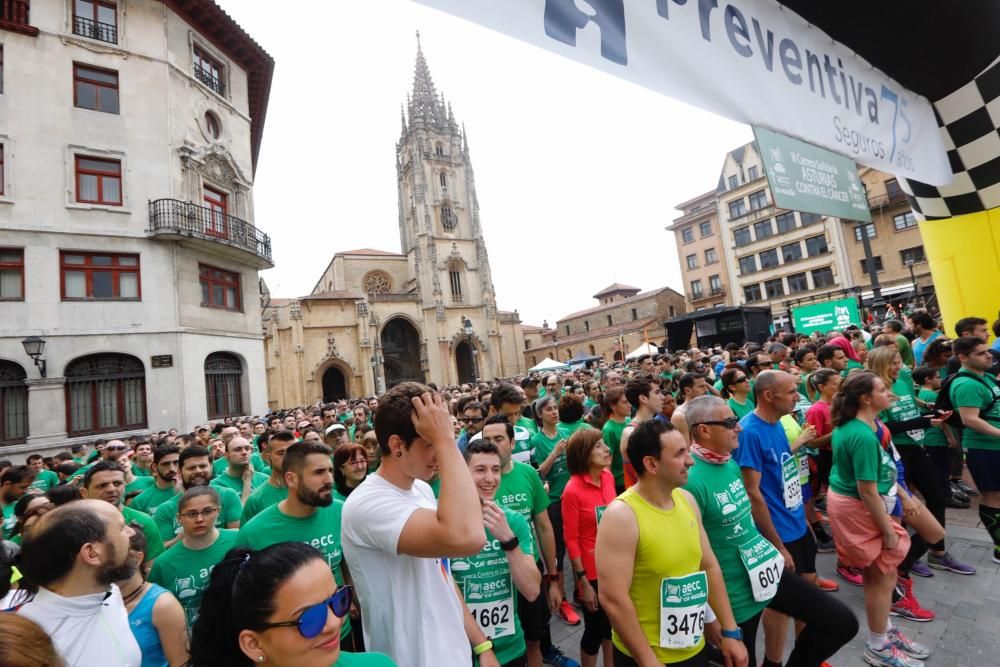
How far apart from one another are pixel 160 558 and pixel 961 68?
6.38 meters

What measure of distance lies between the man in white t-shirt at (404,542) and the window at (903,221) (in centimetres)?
3891

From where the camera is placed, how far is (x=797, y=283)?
35812 millimetres

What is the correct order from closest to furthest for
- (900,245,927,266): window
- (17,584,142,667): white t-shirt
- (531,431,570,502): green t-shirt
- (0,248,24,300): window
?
(17,584,142,667): white t-shirt
(531,431,570,502): green t-shirt
(0,248,24,300): window
(900,245,927,266): window

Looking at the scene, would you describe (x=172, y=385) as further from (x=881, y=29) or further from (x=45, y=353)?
(x=881, y=29)

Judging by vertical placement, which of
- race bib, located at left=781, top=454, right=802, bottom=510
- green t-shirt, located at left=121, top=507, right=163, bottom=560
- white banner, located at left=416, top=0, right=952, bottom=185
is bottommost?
race bib, located at left=781, top=454, right=802, bottom=510

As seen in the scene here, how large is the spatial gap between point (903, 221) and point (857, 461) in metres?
37.0

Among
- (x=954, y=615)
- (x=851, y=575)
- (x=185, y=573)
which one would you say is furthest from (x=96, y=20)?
(x=954, y=615)

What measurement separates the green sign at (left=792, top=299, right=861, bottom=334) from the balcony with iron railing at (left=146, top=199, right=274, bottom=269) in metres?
20.4

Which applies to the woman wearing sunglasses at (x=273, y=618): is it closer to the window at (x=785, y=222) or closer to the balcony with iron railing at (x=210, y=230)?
the balcony with iron railing at (x=210, y=230)

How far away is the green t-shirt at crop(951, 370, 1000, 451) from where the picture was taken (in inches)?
162

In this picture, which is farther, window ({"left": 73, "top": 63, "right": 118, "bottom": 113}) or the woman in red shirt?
window ({"left": 73, "top": 63, "right": 118, "bottom": 113})

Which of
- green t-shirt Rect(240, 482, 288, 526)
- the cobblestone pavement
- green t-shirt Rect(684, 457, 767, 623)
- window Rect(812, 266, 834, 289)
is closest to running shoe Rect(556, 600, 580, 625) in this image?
the cobblestone pavement

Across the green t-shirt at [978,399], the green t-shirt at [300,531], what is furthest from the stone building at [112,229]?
the green t-shirt at [978,399]

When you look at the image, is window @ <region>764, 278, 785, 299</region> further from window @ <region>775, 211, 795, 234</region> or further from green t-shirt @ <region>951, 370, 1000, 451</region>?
green t-shirt @ <region>951, 370, 1000, 451</region>
